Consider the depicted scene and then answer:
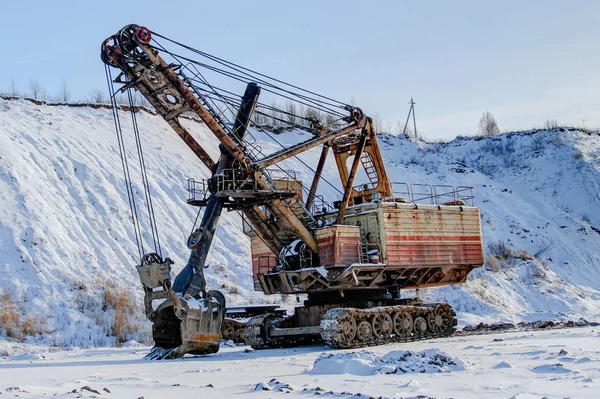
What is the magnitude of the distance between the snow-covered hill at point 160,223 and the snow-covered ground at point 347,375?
939 cm

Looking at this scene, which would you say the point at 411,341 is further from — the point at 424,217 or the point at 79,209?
the point at 79,209

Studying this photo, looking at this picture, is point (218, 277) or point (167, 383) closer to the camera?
point (167, 383)

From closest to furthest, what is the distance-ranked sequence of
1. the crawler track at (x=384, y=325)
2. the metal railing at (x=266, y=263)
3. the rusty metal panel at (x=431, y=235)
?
the crawler track at (x=384, y=325) → the rusty metal panel at (x=431, y=235) → the metal railing at (x=266, y=263)

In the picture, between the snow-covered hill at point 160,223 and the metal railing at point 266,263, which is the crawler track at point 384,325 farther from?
the snow-covered hill at point 160,223

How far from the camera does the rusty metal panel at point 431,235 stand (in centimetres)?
1991

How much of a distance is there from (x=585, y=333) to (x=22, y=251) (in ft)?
67.1

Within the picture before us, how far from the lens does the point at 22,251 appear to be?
2670 cm

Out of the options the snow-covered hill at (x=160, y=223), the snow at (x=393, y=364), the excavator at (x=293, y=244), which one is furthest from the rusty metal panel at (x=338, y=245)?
the snow-covered hill at (x=160, y=223)

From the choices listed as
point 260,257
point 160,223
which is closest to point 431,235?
point 260,257

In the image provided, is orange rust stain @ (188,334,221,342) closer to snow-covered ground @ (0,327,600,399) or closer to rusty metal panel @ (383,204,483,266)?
snow-covered ground @ (0,327,600,399)

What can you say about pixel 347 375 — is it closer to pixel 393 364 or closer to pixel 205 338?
pixel 393 364

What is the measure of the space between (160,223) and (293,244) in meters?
15.3

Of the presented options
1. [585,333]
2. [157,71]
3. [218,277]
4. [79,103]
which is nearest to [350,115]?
[157,71]

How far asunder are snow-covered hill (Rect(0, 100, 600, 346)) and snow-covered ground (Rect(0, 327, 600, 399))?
939 cm
